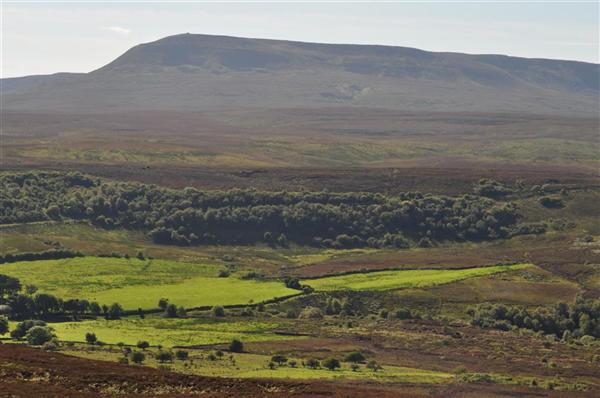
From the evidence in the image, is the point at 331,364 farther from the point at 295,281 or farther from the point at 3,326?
the point at 295,281

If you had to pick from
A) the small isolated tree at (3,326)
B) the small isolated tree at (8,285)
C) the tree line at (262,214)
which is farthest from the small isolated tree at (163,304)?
the tree line at (262,214)

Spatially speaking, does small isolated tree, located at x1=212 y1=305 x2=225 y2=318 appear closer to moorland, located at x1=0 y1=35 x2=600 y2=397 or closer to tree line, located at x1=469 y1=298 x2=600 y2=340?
moorland, located at x1=0 y1=35 x2=600 y2=397

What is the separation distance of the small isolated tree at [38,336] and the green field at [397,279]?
1493 inches

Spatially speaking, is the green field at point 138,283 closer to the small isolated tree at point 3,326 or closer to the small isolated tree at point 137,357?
the small isolated tree at point 3,326

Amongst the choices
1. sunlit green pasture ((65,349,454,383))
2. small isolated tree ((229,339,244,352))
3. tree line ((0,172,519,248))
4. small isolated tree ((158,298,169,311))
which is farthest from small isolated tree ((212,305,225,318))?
tree line ((0,172,519,248))

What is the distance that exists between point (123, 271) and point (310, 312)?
26.0 meters

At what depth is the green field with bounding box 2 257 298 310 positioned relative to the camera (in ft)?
311

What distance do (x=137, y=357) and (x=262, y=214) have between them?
85.8m

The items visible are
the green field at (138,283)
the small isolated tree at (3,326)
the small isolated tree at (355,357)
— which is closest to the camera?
the small isolated tree at (355,357)

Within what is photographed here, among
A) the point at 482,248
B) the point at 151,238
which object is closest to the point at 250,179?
the point at 151,238

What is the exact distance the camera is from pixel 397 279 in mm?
110000

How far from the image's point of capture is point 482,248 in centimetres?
14088

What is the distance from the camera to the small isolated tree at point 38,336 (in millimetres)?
71000

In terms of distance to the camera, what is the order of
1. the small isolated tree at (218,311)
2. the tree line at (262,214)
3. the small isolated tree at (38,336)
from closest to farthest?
the small isolated tree at (38,336) < the small isolated tree at (218,311) < the tree line at (262,214)
